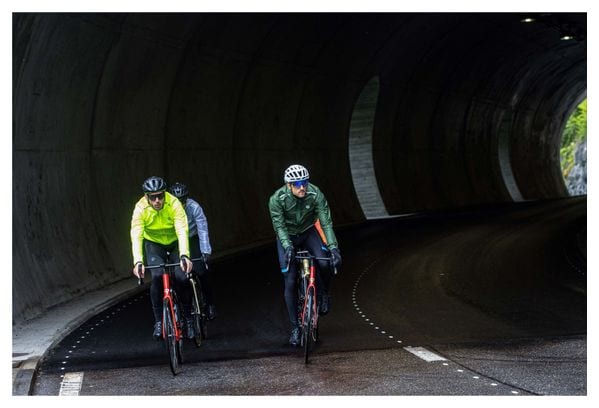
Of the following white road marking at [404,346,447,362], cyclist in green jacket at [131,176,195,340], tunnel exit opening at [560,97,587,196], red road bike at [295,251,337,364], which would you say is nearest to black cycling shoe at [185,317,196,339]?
cyclist in green jacket at [131,176,195,340]

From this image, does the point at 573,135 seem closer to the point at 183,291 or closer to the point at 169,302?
the point at 183,291

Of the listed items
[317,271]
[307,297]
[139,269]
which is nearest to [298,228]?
[317,271]

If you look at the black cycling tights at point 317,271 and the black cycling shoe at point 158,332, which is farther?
the black cycling tights at point 317,271

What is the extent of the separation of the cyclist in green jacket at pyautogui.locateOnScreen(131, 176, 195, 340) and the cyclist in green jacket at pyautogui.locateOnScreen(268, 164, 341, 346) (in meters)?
0.90

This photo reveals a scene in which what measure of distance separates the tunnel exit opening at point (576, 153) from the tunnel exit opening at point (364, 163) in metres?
49.4

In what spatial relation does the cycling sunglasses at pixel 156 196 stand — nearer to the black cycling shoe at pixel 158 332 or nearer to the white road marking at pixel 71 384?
the black cycling shoe at pixel 158 332

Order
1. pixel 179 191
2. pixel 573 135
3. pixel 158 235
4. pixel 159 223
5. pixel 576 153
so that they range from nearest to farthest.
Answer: pixel 159 223 → pixel 158 235 → pixel 179 191 → pixel 576 153 → pixel 573 135

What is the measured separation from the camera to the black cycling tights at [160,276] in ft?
32.7

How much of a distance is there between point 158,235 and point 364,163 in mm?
21162

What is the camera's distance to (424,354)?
32.7ft

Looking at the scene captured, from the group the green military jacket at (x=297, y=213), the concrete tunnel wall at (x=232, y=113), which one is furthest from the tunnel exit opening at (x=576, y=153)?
the green military jacket at (x=297, y=213)

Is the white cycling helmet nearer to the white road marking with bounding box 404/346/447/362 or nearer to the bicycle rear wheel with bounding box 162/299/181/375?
the bicycle rear wheel with bounding box 162/299/181/375

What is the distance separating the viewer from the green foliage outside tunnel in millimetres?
84438

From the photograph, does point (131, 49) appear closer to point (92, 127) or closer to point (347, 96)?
point (92, 127)
